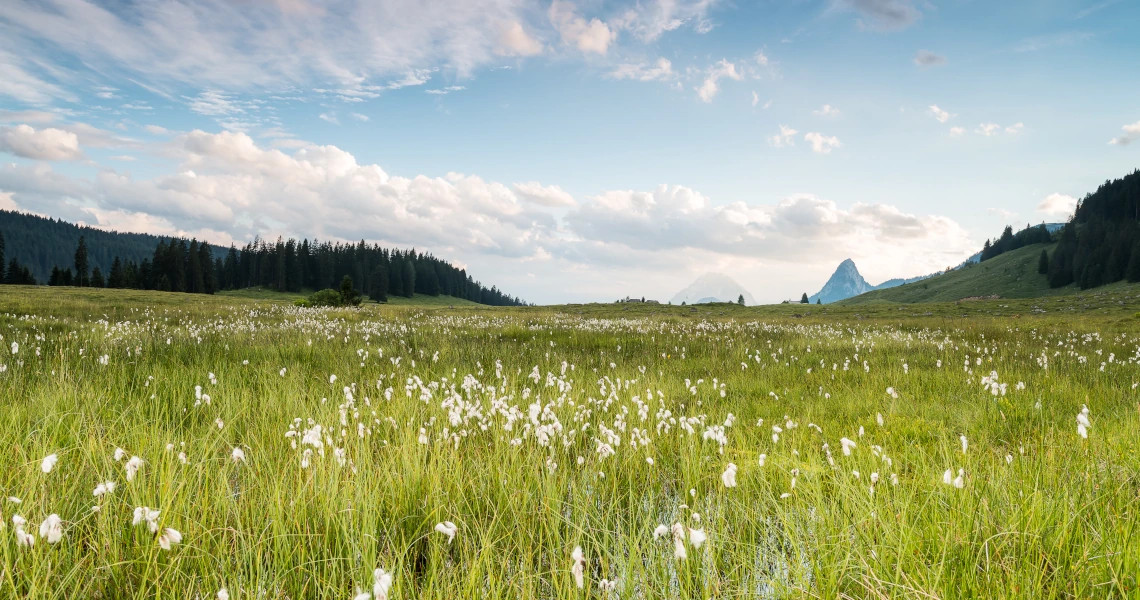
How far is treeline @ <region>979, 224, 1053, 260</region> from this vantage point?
136 metres

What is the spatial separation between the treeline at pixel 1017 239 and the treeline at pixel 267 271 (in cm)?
17058

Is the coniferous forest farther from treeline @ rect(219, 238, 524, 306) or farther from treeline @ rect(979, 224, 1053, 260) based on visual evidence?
treeline @ rect(979, 224, 1053, 260)

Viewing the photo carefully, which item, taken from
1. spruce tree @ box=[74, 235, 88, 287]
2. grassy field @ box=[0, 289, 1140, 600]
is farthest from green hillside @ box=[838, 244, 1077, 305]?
spruce tree @ box=[74, 235, 88, 287]

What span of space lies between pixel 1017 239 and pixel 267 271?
208 metres

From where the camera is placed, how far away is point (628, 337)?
13.6m

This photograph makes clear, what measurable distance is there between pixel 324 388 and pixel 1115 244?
13406 centimetres

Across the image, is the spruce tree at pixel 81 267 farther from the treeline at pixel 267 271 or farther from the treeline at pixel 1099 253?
the treeline at pixel 1099 253

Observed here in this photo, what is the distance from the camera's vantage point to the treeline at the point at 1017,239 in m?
136

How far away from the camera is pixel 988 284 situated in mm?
108000

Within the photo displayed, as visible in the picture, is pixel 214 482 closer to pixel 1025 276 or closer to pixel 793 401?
pixel 793 401

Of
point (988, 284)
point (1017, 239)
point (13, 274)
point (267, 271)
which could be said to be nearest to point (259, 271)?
point (267, 271)

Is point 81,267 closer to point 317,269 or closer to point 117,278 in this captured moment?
point 117,278

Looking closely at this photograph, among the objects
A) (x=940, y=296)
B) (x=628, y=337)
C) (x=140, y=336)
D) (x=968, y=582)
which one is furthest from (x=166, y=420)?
(x=940, y=296)

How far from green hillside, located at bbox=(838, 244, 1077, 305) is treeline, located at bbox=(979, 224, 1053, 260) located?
8.90m
